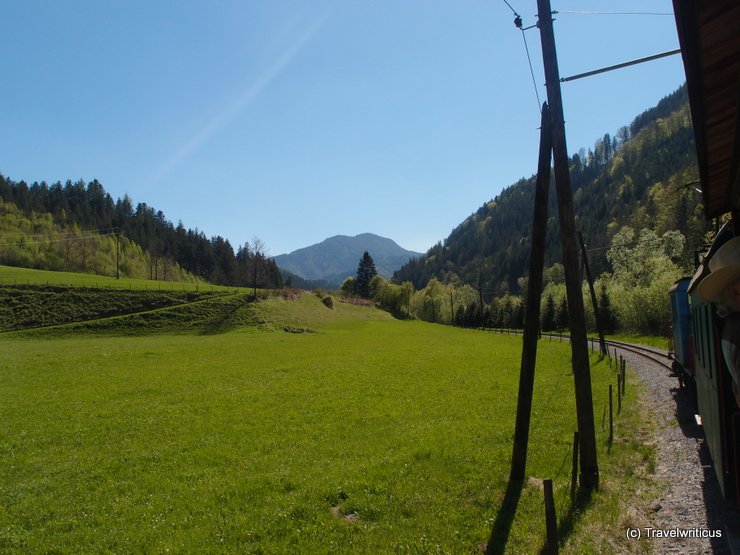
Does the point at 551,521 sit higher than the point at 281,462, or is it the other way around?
the point at 551,521

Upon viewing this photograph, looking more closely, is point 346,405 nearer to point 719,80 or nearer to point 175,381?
point 175,381

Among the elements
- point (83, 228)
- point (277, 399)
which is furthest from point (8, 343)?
point (83, 228)

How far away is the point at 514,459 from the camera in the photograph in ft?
35.8

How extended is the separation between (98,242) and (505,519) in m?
175

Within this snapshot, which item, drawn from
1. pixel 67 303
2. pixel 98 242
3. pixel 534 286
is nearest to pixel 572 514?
pixel 534 286

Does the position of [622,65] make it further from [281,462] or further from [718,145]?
[281,462]

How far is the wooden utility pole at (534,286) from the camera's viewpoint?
33.3 ft

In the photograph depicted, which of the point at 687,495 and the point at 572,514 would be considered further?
the point at 687,495

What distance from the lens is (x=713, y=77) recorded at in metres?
4.37

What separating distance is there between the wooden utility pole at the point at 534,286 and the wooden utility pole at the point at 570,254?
1.09ft

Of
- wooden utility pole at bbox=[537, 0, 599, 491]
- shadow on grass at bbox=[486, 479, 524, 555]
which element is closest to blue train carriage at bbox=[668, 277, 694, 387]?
wooden utility pole at bbox=[537, 0, 599, 491]

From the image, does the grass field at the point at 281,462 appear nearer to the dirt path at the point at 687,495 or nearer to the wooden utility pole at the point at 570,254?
the dirt path at the point at 687,495

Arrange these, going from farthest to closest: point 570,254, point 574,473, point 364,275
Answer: point 364,275 < point 570,254 < point 574,473

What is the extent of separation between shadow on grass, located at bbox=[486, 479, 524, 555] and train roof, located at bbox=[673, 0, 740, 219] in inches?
→ 267
